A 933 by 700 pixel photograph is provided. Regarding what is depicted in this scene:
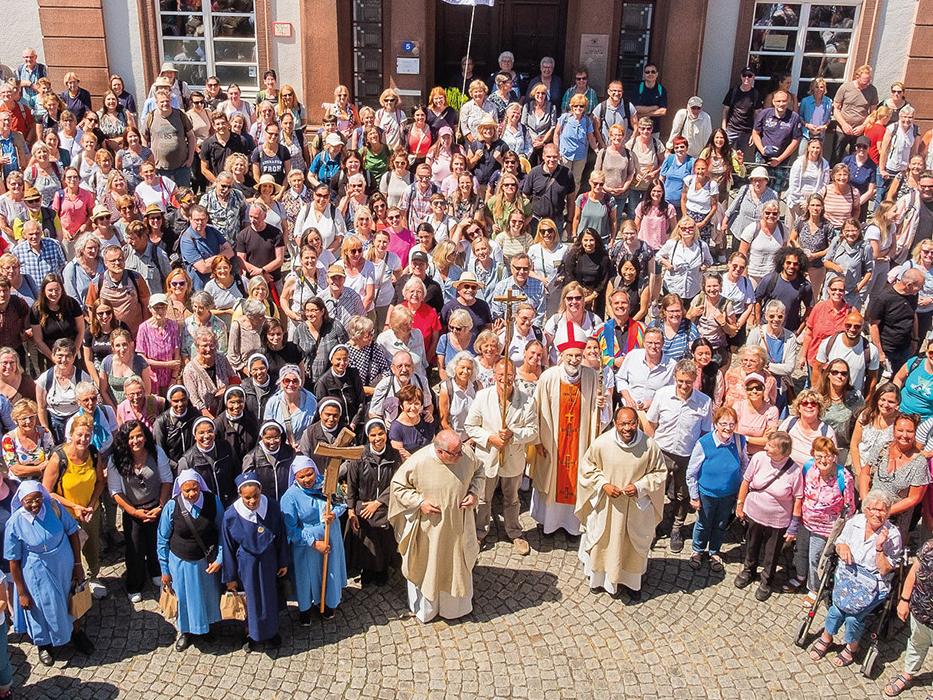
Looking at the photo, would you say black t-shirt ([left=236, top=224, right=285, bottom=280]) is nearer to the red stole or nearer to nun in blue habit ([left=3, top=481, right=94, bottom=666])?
the red stole

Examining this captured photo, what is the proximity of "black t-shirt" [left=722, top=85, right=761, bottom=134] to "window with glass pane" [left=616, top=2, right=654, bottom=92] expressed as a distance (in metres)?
1.85

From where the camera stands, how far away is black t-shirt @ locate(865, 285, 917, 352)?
9398 mm

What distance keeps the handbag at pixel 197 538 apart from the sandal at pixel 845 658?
4.34m

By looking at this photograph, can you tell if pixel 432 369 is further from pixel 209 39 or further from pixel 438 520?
pixel 209 39

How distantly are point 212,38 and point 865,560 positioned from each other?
13383 mm

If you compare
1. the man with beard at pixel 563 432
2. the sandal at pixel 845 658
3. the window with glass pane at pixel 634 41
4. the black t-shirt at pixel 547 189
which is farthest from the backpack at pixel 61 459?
the window with glass pane at pixel 634 41

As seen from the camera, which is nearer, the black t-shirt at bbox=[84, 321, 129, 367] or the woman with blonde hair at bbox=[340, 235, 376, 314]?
the black t-shirt at bbox=[84, 321, 129, 367]

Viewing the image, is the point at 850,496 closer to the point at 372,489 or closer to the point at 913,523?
the point at 913,523

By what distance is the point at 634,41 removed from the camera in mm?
15562

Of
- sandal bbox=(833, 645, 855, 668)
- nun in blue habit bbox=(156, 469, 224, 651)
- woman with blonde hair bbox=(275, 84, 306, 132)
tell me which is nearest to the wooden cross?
nun in blue habit bbox=(156, 469, 224, 651)

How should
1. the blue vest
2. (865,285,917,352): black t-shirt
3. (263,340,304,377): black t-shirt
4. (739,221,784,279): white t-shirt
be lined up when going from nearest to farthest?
1. the blue vest
2. (263,340,304,377): black t-shirt
3. (865,285,917,352): black t-shirt
4. (739,221,784,279): white t-shirt

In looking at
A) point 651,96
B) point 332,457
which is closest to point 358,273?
point 332,457

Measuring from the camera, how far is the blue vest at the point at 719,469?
25.3 ft

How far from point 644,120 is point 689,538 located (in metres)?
5.97
